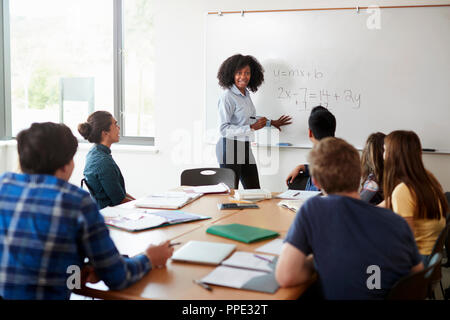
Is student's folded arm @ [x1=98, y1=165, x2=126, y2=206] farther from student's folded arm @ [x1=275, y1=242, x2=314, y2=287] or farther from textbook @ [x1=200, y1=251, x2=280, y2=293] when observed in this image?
student's folded arm @ [x1=275, y1=242, x2=314, y2=287]

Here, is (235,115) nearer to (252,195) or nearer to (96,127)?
(252,195)

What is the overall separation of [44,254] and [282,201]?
67.1 inches

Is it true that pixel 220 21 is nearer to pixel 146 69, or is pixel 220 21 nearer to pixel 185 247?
pixel 146 69

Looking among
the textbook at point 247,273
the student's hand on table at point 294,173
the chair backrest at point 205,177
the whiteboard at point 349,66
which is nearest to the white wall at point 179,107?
the whiteboard at point 349,66

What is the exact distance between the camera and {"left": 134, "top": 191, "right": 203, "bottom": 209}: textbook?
283 centimetres

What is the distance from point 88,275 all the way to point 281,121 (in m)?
2.99

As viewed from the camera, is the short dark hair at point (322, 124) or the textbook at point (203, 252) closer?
the textbook at point (203, 252)

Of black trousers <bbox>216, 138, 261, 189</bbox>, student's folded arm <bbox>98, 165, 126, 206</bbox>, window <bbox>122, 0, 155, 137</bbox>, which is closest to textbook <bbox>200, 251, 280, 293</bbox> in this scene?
student's folded arm <bbox>98, 165, 126, 206</bbox>

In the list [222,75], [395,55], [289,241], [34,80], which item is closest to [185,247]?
[289,241]

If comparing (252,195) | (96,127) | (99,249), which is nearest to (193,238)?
(99,249)

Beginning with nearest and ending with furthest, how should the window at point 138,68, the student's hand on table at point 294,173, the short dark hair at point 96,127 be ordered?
the short dark hair at point 96,127
the student's hand on table at point 294,173
the window at point 138,68

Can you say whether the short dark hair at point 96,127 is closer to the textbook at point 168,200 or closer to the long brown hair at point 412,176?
the textbook at point 168,200

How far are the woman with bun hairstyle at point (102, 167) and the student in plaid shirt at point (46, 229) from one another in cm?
142

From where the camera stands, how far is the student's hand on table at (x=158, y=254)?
1774 millimetres
